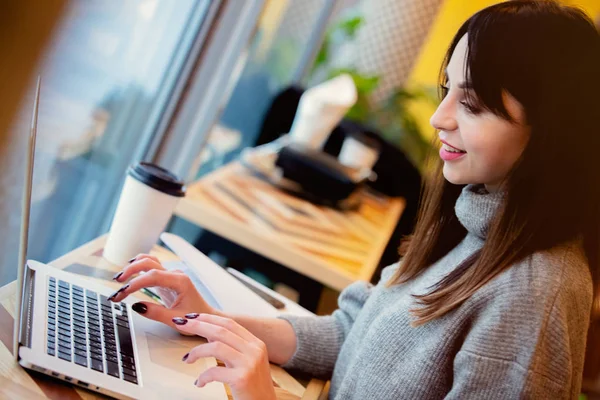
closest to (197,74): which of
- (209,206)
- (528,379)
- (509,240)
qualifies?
(209,206)

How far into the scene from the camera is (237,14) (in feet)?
7.98

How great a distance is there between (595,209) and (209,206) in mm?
1247

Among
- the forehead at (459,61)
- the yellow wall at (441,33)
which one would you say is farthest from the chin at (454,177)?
the yellow wall at (441,33)

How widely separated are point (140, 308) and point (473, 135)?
0.57 m

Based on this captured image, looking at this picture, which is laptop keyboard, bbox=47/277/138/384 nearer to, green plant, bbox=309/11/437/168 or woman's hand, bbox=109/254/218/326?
woman's hand, bbox=109/254/218/326

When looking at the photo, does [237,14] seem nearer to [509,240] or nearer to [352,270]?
[352,270]

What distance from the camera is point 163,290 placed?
1248 millimetres

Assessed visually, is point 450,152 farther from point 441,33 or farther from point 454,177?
point 441,33

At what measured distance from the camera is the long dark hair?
3.36ft

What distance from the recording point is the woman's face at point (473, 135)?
1.05m

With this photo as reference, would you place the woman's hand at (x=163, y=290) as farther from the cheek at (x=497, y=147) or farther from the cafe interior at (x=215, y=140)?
the cheek at (x=497, y=147)

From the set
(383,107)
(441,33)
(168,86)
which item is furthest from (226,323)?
(441,33)

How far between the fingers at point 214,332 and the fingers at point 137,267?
9.5 inches

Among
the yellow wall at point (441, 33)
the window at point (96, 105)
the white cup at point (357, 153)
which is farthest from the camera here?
the yellow wall at point (441, 33)
